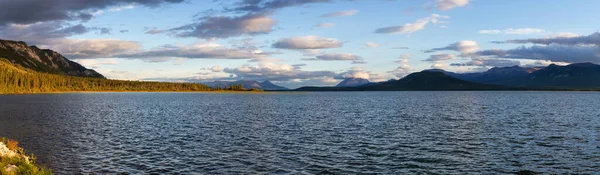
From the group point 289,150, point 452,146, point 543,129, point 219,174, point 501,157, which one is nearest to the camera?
point 219,174

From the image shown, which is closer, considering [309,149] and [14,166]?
[14,166]

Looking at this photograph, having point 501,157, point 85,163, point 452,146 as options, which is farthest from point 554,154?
point 85,163

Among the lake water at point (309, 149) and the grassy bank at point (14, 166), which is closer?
the grassy bank at point (14, 166)

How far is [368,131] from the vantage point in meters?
67.2

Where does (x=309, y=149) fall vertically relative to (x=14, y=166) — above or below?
below

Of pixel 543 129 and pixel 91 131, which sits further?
pixel 543 129

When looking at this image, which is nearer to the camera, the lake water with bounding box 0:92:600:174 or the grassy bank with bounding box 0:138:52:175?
the grassy bank with bounding box 0:138:52:175

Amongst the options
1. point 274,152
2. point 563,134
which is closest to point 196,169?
point 274,152

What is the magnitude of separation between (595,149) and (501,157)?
14.3 metres

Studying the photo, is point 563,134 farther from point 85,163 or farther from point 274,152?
point 85,163

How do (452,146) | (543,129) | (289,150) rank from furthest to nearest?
(543,129), (452,146), (289,150)

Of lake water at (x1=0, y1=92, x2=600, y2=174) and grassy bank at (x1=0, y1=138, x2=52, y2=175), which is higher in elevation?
grassy bank at (x1=0, y1=138, x2=52, y2=175)

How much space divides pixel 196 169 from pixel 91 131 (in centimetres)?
3693

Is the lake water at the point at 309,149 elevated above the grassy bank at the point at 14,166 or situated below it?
below
